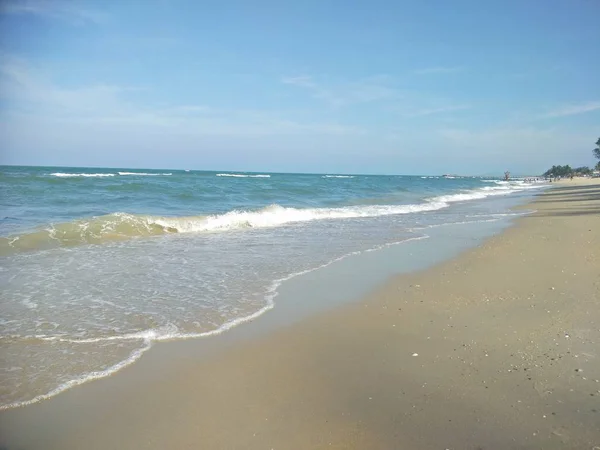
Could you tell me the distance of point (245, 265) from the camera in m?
8.96

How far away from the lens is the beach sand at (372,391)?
10.2 ft

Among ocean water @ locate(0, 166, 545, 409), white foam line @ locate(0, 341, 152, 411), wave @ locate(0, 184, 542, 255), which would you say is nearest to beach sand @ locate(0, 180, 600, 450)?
white foam line @ locate(0, 341, 152, 411)

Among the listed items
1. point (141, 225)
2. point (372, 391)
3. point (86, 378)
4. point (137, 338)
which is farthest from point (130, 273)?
point (141, 225)

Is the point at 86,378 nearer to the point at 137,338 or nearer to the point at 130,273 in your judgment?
the point at 137,338

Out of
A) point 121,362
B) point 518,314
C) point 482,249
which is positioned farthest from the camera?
point 482,249

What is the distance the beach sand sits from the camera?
3.10 m

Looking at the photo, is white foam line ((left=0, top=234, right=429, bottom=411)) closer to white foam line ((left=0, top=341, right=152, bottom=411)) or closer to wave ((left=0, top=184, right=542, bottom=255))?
white foam line ((left=0, top=341, right=152, bottom=411))

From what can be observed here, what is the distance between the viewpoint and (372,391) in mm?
3732

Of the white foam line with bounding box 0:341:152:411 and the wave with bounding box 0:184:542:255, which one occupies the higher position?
the wave with bounding box 0:184:542:255

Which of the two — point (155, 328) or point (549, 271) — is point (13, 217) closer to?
point (155, 328)

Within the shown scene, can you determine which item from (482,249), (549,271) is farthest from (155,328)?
(482,249)

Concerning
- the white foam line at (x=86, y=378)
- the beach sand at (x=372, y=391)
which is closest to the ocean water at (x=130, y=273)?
the white foam line at (x=86, y=378)

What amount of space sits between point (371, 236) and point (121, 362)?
9.98 metres

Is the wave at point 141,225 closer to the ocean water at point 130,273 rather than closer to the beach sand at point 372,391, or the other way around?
the ocean water at point 130,273
